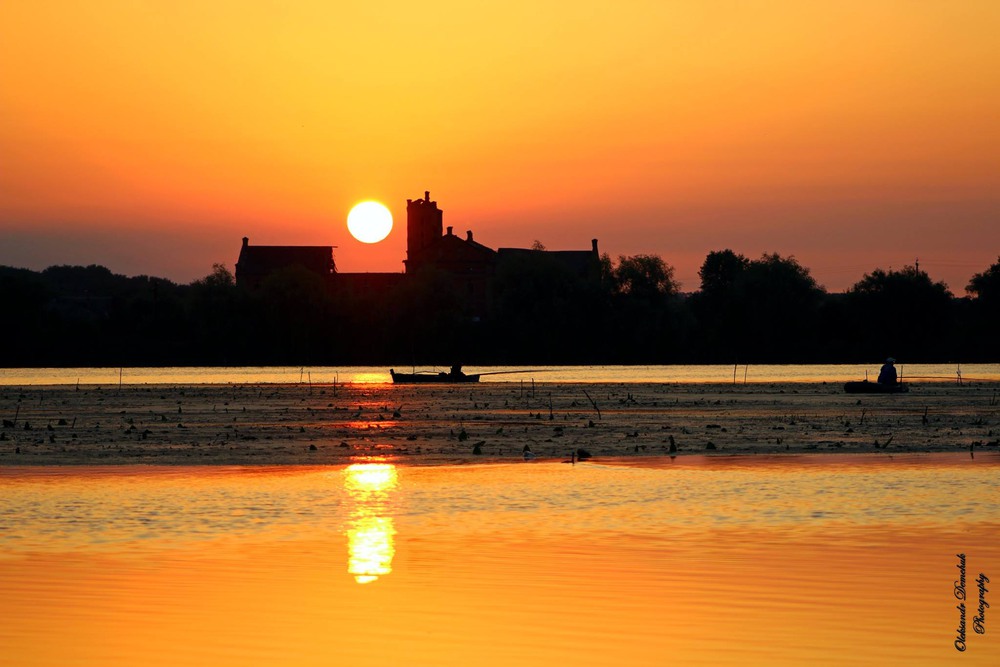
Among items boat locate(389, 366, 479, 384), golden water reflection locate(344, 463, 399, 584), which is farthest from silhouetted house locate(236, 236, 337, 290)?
golden water reflection locate(344, 463, 399, 584)

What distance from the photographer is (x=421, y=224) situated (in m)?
172

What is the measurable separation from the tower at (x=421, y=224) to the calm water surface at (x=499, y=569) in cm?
14704

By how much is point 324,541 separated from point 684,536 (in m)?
5.01

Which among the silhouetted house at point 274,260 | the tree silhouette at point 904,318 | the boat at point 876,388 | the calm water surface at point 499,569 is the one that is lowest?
the calm water surface at point 499,569

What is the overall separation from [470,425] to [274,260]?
470ft

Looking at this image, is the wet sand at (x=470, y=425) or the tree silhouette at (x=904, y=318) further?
the tree silhouette at (x=904, y=318)

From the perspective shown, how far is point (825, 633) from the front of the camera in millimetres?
12500

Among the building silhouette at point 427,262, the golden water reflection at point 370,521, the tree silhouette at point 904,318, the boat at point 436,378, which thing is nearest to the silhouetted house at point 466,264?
the building silhouette at point 427,262

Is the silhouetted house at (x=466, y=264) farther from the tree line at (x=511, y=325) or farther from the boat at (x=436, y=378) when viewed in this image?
the boat at (x=436, y=378)

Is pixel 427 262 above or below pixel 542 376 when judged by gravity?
above

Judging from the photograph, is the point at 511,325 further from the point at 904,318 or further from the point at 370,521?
the point at 370,521

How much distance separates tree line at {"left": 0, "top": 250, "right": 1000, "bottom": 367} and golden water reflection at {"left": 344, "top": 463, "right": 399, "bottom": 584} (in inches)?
4432

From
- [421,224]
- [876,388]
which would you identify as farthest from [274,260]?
[876,388]

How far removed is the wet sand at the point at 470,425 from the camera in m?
32.1
